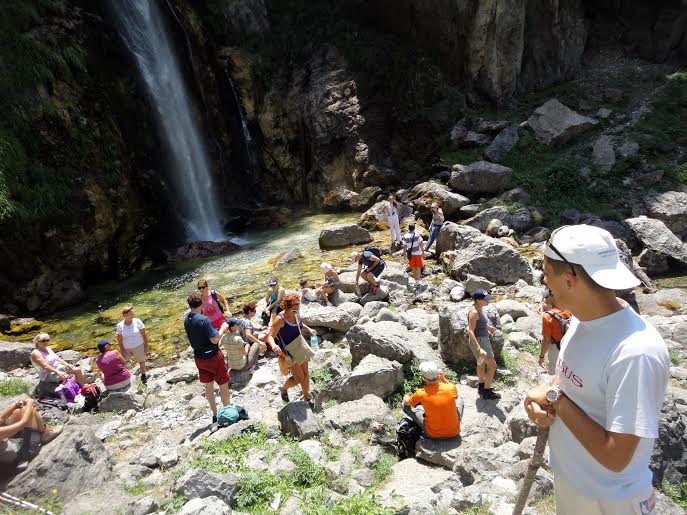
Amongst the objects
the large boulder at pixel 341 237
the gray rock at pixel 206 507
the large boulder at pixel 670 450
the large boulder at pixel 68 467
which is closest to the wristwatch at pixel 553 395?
the large boulder at pixel 670 450

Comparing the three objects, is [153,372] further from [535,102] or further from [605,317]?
[535,102]

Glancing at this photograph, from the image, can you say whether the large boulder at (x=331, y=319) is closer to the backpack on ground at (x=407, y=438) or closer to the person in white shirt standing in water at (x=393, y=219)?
the backpack on ground at (x=407, y=438)

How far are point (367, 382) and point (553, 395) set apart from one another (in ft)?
14.7

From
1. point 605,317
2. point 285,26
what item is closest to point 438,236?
point 605,317

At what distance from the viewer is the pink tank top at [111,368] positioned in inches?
304

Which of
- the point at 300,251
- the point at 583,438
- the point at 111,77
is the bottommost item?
the point at 300,251

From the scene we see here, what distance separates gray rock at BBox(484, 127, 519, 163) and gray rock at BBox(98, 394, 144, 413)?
18.1m

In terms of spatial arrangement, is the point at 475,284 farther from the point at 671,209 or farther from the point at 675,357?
the point at 671,209

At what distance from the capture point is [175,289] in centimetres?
1549

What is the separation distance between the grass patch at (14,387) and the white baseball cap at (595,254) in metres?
10.1

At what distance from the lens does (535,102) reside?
898 inches

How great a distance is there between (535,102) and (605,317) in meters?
24.3

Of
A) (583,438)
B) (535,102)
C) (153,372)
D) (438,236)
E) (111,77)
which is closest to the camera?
(583,438)

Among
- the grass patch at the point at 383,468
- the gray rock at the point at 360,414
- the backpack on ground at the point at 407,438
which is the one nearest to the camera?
the grass patch at the point at 383,468
